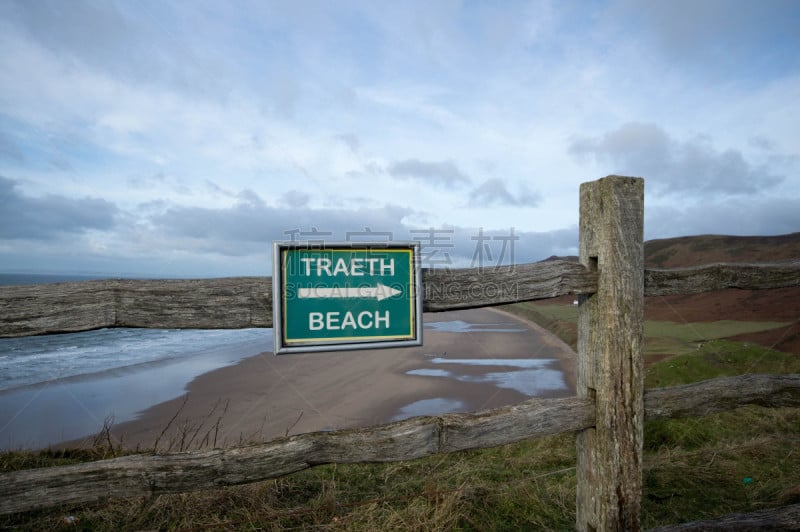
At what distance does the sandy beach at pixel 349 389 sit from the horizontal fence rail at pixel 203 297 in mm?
3541

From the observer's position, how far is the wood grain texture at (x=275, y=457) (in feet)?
6.49

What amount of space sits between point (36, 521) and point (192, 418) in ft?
16.0

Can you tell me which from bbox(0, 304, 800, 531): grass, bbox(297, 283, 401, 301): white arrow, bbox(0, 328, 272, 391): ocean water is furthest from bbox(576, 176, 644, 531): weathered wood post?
bbox(0, 328, 272, 391): ocean water

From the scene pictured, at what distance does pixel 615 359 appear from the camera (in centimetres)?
259

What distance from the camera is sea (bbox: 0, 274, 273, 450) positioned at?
311 inches

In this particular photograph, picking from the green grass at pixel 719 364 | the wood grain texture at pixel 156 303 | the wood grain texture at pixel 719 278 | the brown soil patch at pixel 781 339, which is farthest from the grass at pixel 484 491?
the brown soil patch at pixel 781 339

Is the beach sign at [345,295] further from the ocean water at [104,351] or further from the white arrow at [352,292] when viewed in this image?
the ocean water at [104,351]

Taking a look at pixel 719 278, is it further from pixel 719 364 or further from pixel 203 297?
pixel 719 364

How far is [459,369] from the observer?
418 inches

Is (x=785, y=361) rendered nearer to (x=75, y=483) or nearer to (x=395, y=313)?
(x=395, y=313)

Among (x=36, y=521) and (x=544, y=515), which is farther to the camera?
(x=544, y=515)

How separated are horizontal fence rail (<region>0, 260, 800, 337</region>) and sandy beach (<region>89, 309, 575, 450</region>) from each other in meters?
3.54

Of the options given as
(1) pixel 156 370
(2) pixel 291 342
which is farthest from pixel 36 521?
(1) pixel 156 370

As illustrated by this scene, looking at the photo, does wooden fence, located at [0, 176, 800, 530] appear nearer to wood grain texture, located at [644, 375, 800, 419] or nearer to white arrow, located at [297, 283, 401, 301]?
wood grain texture, located at [644, 375, 800, 419]
